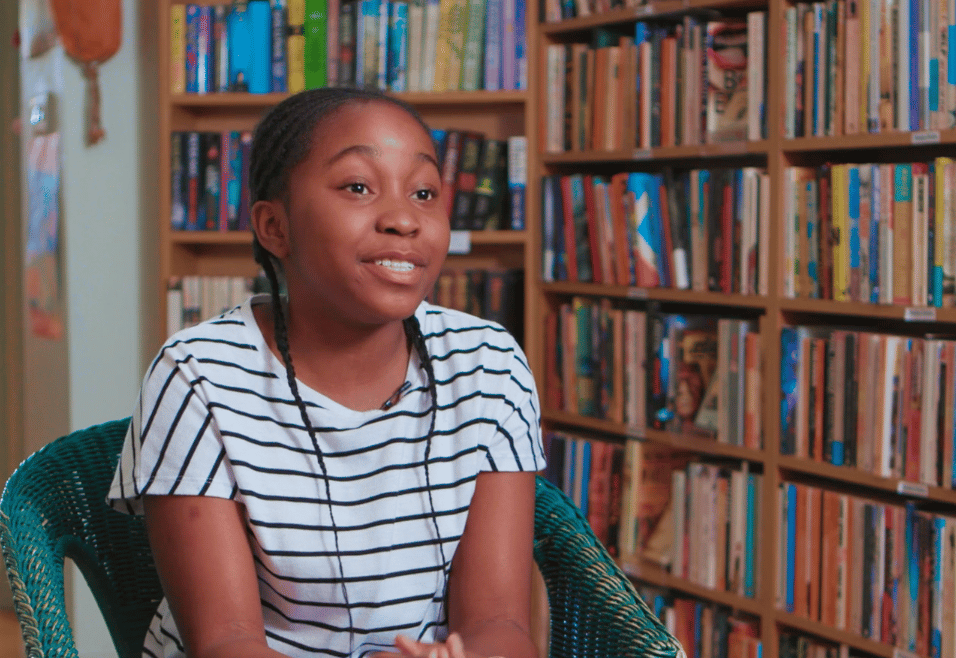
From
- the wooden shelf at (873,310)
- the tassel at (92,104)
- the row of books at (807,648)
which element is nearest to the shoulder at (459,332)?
the wooden shelf at (873,310)

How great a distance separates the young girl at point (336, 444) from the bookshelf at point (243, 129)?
1.53 meters

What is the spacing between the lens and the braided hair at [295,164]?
3.64 feet

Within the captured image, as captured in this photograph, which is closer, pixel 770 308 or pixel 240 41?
pixel 770 308

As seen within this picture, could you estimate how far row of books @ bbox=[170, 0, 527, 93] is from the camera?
2668 mm

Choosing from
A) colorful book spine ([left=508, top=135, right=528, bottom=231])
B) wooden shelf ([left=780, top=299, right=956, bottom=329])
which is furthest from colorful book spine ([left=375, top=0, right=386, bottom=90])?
wooden shelf ([left=780, top=299, right=956, bottom=329])

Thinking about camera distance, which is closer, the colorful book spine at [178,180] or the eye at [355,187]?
the eye at [355,187]

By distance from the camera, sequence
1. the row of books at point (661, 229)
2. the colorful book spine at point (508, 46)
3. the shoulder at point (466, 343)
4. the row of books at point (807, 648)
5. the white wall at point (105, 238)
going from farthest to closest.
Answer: the white wall at point (105, 238), the colorful book spine at point (508, 46), the row of books at point (661, 229), the row of books at point (807, 648), the shoulder at point (466, 343)

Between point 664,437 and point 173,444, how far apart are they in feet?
5.14

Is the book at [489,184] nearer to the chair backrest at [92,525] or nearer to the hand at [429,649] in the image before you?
the chair backrest at [92,525]

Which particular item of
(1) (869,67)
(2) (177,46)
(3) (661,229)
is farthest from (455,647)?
(2) (177,46)

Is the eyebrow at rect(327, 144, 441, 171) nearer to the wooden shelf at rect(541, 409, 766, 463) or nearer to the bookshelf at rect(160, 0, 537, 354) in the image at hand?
the wooden shelf at rect(541, 409, 766, 463)

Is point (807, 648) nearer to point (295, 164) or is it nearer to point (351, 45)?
point (295, 164)

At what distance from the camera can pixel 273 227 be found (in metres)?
1.14

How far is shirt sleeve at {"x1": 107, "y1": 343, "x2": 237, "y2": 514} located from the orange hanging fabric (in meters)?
2.00
